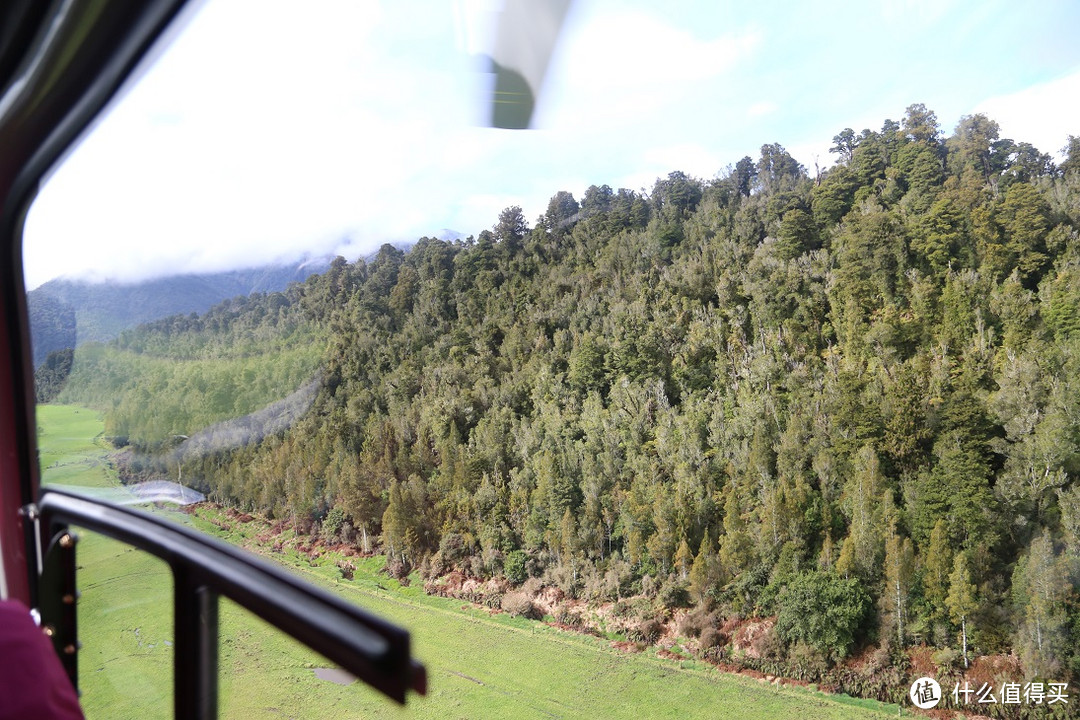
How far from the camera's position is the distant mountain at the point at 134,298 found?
95.7 inches

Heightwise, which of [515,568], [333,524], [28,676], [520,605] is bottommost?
[520,605]

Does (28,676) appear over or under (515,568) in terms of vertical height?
over

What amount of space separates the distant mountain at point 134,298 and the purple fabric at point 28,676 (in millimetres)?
2001

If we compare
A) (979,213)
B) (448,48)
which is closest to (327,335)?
(448,48)

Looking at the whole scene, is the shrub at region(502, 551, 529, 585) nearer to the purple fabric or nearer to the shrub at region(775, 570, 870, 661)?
the shrub at region(775, 570, 870, 661)

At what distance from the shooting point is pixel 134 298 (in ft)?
8.28

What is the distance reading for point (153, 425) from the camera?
8.77 feet

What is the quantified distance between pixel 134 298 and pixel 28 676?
88.9 inches

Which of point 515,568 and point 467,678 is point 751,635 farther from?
point 467,678

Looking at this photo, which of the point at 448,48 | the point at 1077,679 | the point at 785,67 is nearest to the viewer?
the point at 448,48

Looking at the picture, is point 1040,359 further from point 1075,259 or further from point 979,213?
point 979,213

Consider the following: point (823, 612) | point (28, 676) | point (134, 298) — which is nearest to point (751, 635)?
point (823, 612)

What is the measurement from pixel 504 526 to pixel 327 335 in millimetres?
1125

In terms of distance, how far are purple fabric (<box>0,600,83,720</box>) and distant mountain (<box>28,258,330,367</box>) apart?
6.57ft
